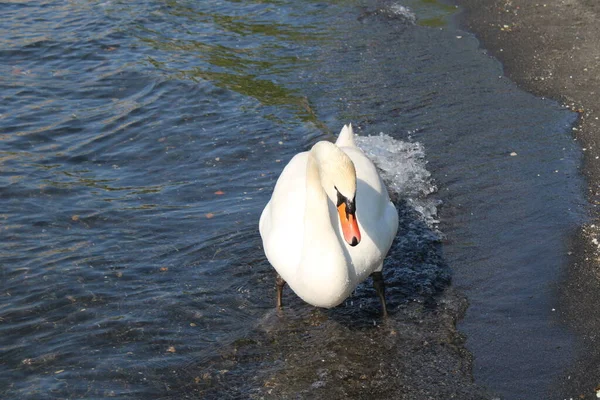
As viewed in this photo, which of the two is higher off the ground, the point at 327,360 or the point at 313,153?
the point at 313,153

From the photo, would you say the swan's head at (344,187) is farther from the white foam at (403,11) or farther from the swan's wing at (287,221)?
the white foam at (403,11)

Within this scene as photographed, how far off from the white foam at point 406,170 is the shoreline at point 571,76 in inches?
51.4

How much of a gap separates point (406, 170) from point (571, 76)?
9.21 ft

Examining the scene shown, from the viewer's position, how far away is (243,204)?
746 cm

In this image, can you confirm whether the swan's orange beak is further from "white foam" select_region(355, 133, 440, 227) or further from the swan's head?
"white foam" select_region(355, 133, 440, 227)

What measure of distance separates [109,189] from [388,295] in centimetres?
311

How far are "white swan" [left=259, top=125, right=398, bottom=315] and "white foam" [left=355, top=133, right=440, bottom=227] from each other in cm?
139

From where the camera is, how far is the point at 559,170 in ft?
24.2

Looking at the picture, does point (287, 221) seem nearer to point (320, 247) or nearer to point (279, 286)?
point (320, 247)

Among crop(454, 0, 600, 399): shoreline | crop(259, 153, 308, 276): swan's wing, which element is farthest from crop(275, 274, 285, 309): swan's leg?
crop(454, 0, 600, 399): shoreline

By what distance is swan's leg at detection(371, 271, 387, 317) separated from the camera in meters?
5.68

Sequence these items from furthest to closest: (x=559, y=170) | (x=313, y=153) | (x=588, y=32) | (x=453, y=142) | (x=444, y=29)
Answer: (x=444, y=29), (x=588, y=32), (x=453, y=142), (x=559, y=170), (x=313, y=153)

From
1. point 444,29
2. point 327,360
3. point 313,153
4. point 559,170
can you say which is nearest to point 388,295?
point 327,360

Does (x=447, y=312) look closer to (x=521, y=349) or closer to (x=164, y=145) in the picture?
(x=521, y=349)
